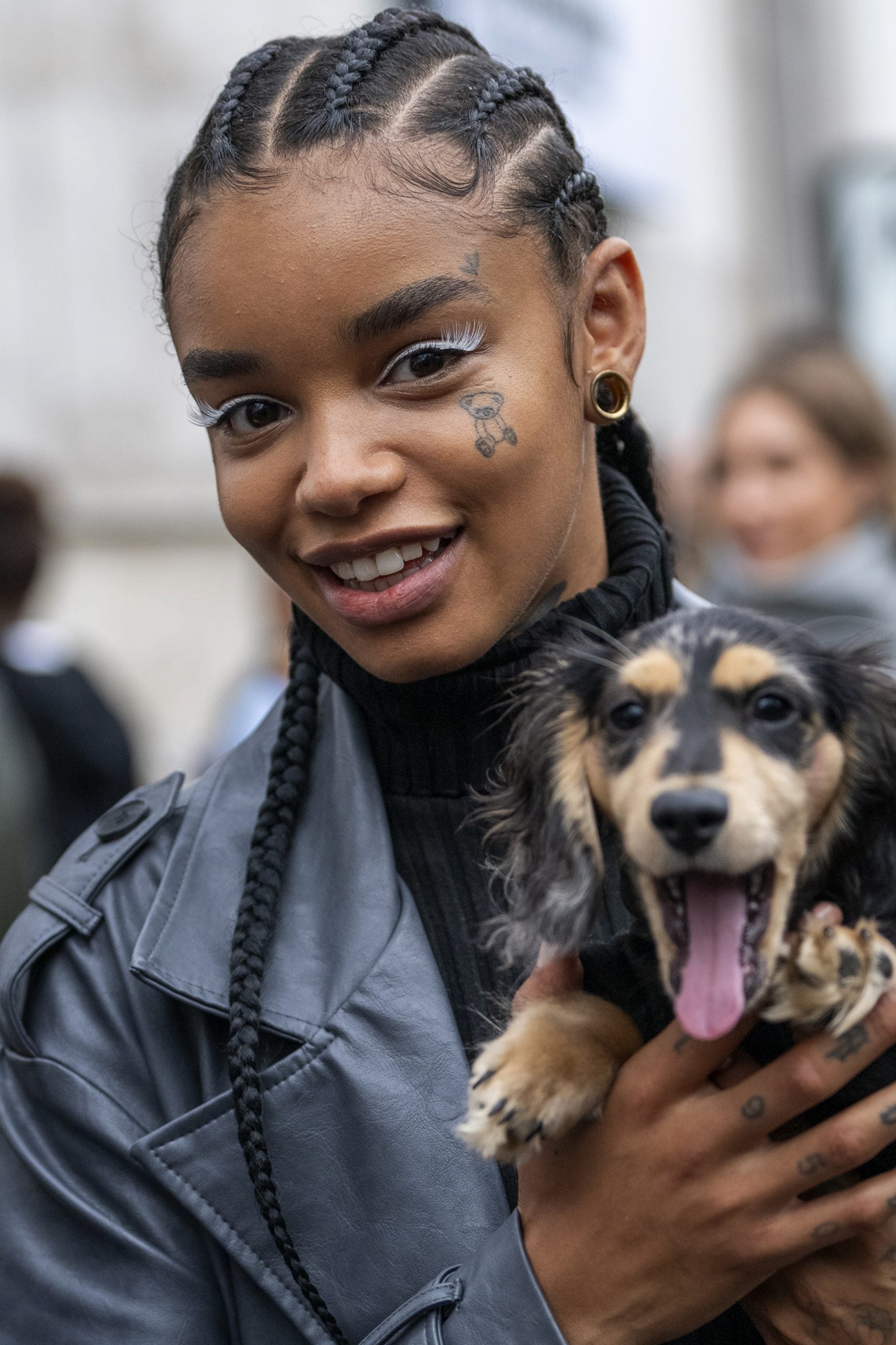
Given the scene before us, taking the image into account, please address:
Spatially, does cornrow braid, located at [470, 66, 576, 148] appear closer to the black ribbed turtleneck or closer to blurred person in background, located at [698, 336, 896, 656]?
the black ribbed turtleneck

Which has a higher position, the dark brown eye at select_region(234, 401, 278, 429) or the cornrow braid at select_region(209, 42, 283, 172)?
the cornrow braid at select_region(209, 42, 283, 172)

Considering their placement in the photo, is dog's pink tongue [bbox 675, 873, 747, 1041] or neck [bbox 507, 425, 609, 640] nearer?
dog's pink tongue [bbox 675, 873, 747, 1041]

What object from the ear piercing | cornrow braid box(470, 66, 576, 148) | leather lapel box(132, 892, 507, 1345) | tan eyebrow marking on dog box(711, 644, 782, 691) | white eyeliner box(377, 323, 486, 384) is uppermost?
cornrow braid box(470, 66, 576, 148)

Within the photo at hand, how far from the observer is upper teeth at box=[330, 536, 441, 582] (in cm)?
221

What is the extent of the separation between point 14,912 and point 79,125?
18.8 feet

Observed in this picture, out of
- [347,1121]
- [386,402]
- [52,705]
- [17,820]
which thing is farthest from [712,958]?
[52,705]

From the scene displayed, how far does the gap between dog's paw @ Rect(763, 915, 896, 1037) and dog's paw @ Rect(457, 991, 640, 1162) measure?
247 millimetres

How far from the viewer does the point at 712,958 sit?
1.86 meters

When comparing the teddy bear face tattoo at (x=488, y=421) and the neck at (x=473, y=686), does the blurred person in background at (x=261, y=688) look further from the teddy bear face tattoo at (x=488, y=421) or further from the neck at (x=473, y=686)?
the teddy bear face tattoo at (x=488, y=421)

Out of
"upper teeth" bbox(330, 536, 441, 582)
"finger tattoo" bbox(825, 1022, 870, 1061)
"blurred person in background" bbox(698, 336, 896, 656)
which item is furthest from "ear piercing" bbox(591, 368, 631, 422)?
"blurred person in background" bbox(698, 336, 896, 656)

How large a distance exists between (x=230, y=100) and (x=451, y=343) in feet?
1.70

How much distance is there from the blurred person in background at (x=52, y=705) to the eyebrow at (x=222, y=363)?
3478 mm

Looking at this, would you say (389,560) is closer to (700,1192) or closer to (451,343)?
(451,343)

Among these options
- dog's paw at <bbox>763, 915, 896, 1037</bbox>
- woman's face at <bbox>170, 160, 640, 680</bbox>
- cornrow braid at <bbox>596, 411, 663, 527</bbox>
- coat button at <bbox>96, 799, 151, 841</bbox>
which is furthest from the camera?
cornrow braid at <bbox>596, 411, 663, 527</bbox>
